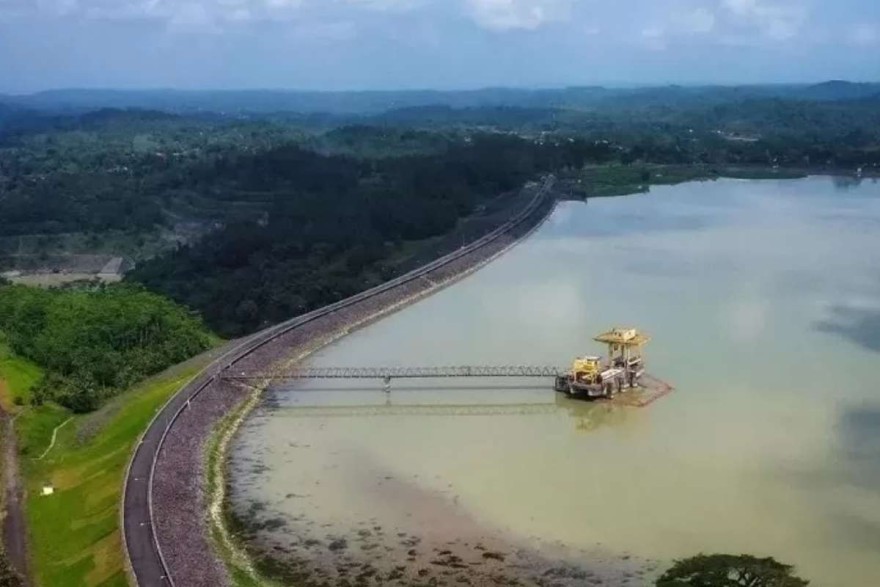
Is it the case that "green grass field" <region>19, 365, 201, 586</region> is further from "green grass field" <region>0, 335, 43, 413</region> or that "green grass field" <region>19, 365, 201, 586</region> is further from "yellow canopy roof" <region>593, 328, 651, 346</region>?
"yellow canopy roof" <region>593, 328, 651, 346</region>

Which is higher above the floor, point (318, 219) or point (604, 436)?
point (318, 219)

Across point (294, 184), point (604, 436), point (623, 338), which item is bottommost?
point (604, 436)

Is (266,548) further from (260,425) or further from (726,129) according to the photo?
(726,129)

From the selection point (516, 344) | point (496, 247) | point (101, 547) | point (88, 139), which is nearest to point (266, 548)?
point (101, 547)

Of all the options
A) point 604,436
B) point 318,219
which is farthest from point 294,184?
point 604,436

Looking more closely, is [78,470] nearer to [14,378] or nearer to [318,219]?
[14,378]

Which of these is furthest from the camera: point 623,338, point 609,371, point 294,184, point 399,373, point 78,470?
point 294,184

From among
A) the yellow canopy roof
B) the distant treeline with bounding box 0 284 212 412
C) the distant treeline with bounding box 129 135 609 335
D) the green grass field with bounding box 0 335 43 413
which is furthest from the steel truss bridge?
the distant treeline with bounding box 129 135 609 335

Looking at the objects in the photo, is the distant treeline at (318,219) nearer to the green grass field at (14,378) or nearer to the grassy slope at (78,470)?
the green grass field at (14,378)
